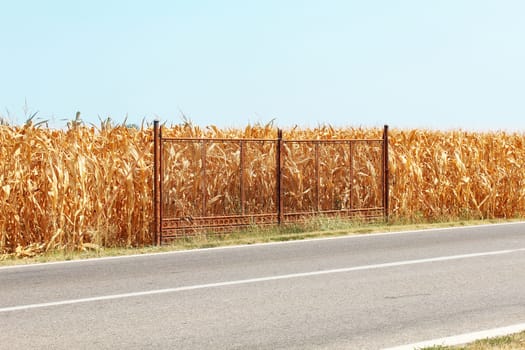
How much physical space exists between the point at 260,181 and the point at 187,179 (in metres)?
2.05

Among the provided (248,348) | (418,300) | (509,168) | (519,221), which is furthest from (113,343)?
(509,168)

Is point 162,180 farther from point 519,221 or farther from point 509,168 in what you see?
point 509,168

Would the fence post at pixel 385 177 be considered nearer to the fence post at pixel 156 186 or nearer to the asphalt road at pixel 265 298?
the asphalt road at pixel 265 298

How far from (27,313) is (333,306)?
3.40 metres

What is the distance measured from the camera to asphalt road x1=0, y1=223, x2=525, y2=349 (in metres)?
8.12

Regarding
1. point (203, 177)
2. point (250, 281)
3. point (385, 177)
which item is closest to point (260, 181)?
point (203, 177)

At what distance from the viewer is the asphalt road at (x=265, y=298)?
320 inches

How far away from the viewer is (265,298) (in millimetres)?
10070

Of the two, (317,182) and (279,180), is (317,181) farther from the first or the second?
(279,180)

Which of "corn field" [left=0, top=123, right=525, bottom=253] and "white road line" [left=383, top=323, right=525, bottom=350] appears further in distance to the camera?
"corn field" [left=0, top=123, right=525, bottom=253]

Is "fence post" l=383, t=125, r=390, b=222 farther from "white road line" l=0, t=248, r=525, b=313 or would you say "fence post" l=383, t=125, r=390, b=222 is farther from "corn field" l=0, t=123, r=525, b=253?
"white road line" l=0, t=248, r=525, b=313

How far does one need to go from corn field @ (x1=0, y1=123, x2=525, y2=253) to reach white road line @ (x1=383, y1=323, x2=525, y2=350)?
373 inches

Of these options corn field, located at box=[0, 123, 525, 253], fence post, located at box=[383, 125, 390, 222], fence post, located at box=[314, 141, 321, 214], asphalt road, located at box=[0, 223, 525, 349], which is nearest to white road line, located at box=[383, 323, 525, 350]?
asphalt road, located at box=[0, 223, 525, 349]

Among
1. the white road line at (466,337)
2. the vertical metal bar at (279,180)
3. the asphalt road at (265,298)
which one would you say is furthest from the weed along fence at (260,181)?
the white road line at (466,337)
